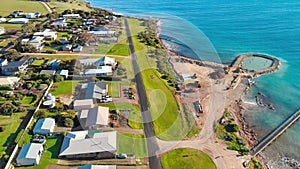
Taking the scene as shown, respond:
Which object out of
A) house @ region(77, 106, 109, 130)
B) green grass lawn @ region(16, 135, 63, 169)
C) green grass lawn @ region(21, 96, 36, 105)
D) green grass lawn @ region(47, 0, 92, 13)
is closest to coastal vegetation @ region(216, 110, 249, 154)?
house @ region(77, 106, 109, 130)

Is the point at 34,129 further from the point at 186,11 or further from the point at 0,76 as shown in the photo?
the point at 186,11

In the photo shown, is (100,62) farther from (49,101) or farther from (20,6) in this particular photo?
(20,6)

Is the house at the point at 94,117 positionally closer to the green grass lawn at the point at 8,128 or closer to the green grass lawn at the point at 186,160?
the green grass lawn at the point at 8,128

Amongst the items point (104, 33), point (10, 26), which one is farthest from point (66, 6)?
point (104, 33)

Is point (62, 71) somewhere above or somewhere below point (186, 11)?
below

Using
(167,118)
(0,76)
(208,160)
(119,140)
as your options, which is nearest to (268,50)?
(167,118)
